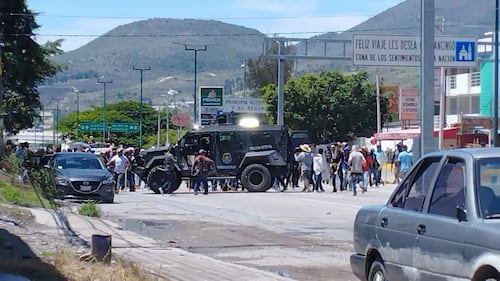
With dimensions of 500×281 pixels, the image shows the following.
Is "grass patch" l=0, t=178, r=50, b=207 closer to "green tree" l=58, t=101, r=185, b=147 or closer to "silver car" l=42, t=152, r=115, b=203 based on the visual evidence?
"silver car" l=42, t=152, r=115, b=203

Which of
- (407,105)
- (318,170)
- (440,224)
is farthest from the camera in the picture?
(407,105)

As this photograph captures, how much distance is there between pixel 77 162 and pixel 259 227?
8701mm

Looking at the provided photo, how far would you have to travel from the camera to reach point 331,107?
75438 mm

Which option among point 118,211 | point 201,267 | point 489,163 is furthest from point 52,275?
point 118,211

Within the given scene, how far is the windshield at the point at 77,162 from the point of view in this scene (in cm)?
2605

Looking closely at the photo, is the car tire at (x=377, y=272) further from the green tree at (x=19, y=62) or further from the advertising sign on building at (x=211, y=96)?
the advertising sign on building at (x=211, y=96)

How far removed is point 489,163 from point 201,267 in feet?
19.4

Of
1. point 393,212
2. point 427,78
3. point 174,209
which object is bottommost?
point 174,209

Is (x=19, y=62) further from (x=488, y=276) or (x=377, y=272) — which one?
(x=488, y=276)

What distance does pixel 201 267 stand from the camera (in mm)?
12727

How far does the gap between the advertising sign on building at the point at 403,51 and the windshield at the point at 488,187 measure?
28331mm

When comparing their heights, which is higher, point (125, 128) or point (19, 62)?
point (19, 62)

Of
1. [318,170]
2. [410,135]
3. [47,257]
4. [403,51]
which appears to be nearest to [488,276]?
[47,257]

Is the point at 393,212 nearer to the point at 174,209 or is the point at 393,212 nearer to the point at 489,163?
the point at 489,163
